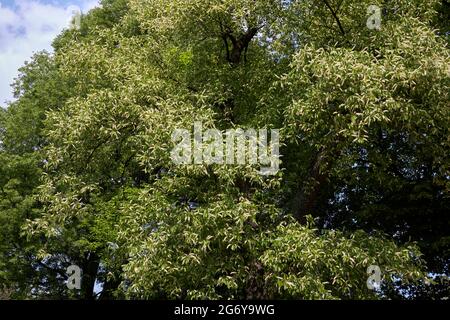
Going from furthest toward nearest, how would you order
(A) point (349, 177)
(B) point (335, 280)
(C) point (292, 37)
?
(A) point (349, 177), (C) point (292, 37), (B) point (335, 280)

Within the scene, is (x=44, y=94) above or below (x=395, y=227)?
above

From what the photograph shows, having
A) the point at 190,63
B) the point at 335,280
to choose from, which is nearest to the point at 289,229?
the point at 335,280

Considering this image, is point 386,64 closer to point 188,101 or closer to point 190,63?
point 188,101

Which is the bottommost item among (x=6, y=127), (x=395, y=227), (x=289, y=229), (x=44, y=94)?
(x=395, y=227)

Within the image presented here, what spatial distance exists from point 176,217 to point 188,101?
3982 millimetres

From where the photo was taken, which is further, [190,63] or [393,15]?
[190,63]

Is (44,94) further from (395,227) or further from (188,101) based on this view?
(395,227)

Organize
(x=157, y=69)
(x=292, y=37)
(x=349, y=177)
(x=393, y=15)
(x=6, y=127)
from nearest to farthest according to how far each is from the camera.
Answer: (x=393, y=15)
(x=292, y=37)
(x=157, y=69)
(x=349, y=177)
(x=6, y=127)

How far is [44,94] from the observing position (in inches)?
1240

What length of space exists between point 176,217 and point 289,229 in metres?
2.69

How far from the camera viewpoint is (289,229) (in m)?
12.6
